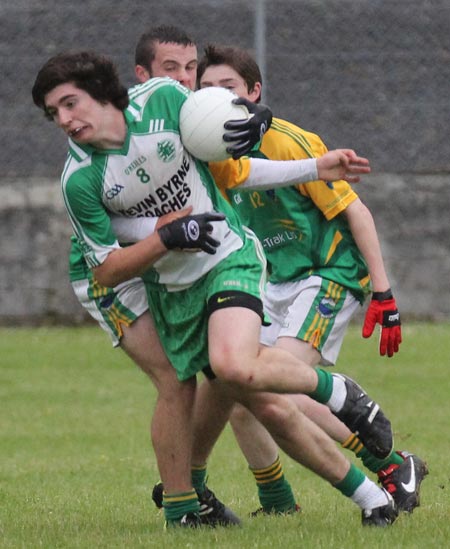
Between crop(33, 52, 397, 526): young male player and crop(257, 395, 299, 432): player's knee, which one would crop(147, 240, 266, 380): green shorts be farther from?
crop(257, 395, 299, 432): player's knee

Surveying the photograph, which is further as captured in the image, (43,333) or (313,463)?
(43,333)

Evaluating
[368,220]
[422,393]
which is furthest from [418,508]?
[422,393]

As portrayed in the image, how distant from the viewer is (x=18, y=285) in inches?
571

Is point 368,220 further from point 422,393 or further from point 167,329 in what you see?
point 422,393

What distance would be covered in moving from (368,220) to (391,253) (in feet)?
26.0

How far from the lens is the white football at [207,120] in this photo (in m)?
5.53

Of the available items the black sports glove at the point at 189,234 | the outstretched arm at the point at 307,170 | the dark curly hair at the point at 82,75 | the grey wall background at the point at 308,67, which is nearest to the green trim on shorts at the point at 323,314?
the outstretched arm at the point at 307,170

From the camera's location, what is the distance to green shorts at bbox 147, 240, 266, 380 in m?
5.63

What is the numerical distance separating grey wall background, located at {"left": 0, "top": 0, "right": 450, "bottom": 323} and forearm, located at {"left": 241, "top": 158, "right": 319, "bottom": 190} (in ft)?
28.9

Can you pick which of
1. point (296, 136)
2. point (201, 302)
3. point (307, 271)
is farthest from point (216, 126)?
point (307, 271)

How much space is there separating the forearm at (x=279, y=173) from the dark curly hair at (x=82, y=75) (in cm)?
69

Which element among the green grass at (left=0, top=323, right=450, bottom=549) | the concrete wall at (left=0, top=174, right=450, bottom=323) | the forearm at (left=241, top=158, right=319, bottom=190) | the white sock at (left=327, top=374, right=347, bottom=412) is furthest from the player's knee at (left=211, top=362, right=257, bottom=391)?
the concrete wall at (left=0, top=174, right=450, bottom=323)

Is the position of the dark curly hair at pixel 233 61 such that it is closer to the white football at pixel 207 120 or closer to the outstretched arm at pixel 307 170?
the outstretched arm at pixel 307 170

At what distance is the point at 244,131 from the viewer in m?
5.54
